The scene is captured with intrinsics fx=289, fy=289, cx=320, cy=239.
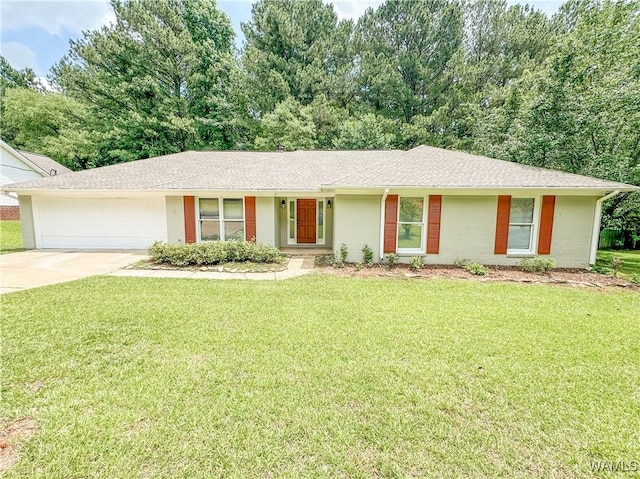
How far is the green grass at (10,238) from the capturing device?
11.0 metres

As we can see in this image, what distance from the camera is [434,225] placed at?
884 centimetres

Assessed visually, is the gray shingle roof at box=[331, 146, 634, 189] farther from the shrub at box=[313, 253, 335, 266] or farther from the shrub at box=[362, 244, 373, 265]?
the shrub at box=[313, 253, 335, 266]

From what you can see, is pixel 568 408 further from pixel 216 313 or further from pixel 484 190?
pixel 484 190

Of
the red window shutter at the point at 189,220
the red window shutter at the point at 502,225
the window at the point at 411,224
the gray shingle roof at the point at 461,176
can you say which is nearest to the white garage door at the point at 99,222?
the red window shutter at the point at 189,220

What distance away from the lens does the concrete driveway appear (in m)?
6.85

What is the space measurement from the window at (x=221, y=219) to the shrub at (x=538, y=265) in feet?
29.9

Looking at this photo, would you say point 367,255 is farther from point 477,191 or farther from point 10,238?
point 10,238

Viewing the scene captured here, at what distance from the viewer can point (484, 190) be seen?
27.5 ft

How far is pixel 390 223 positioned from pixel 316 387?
6.47m

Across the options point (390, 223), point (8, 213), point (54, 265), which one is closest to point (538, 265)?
point (390, 223)

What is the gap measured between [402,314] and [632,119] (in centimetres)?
1203

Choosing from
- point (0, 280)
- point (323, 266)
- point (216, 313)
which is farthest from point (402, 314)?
point (0, 280)

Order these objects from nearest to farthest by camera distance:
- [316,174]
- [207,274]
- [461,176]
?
[207,274] → [461,176] → [316,174]

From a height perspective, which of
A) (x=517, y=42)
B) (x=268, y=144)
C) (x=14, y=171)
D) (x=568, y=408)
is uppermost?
(x=517, y=42)
